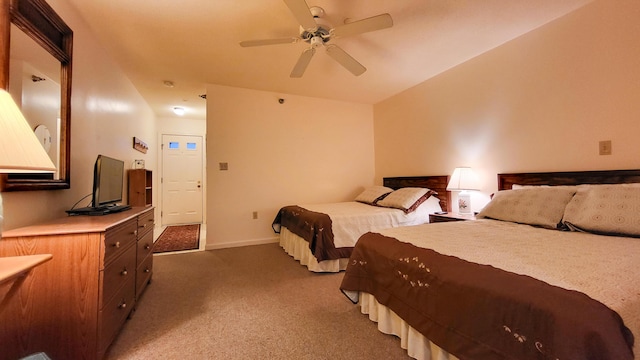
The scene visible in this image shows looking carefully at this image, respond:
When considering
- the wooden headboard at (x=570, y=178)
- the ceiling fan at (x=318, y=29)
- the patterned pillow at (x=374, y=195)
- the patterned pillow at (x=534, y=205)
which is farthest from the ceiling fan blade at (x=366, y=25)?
the patterned pillow at (x=374, y=195)

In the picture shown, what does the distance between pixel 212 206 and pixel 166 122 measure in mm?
3015

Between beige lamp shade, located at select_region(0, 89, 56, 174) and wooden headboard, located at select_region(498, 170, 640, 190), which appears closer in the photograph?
beige lamp shade, located at select_region(0, 89, 56, 174)

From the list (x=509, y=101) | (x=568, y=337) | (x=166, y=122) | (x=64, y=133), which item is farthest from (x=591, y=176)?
(x=166, y=122)

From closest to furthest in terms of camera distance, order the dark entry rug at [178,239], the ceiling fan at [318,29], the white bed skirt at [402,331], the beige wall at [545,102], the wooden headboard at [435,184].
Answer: the white bed skirt at [402,331], the ceiling fan at [318,29], the beige wall at [545,102], the wooden headboard at [435,184], the dark entry rug at [178,239]

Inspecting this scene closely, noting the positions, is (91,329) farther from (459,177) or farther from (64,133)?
(459,177)

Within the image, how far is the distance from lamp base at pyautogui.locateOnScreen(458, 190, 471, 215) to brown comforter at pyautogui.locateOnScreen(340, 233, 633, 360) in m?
1.77

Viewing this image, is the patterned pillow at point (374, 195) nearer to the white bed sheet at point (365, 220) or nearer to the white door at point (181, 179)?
the white bed sheet at point (365, 220)

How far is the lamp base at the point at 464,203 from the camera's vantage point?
9.50 feet

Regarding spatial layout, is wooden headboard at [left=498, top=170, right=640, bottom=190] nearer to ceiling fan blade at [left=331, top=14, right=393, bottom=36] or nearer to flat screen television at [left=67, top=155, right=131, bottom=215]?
ceiling fan blade at [left=331, top=14, right=393, bottom=36]

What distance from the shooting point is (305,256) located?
114 inches

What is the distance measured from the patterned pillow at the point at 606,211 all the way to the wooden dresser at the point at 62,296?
291cm

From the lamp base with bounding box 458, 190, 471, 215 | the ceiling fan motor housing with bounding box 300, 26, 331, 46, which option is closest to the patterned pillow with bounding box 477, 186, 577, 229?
the lamp base with bounding box 458, 190, 471, 215

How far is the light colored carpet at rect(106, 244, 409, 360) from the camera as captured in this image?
148cm

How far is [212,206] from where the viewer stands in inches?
144
